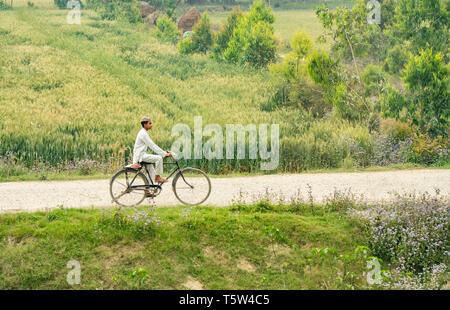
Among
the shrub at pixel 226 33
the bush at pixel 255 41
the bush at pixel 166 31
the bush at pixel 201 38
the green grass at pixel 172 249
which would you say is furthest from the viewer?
the bush at pixel 166 31

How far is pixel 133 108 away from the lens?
2608cm

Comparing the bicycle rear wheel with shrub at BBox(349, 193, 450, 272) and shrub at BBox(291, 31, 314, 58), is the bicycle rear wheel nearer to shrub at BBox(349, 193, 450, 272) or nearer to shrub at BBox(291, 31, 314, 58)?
shrub at BBox(349, 193, 450, 272)

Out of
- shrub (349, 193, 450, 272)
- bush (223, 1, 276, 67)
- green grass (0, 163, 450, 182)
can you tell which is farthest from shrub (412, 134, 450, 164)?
bush (223, 1, 276, 67)

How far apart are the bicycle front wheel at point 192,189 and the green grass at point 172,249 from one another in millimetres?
618

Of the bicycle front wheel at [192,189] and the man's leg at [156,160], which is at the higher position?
the man's leg at [156,160]

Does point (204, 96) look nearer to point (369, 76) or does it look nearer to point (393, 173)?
point (369, 76)

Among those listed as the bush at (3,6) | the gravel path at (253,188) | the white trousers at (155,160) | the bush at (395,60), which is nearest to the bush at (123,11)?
the bush at (3,6)

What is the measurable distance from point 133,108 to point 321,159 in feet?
37.3

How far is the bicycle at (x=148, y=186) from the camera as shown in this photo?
1227 cm

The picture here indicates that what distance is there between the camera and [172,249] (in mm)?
10945

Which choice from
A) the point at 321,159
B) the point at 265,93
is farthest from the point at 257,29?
the point at 321,159

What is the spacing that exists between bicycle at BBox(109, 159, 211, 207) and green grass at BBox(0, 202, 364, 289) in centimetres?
64

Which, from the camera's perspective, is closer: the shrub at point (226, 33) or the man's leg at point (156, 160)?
the man's leg at point (156, 160)

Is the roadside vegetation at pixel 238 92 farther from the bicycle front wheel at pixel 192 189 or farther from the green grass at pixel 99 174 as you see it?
the bicycle front wheel at pixel 192 189
